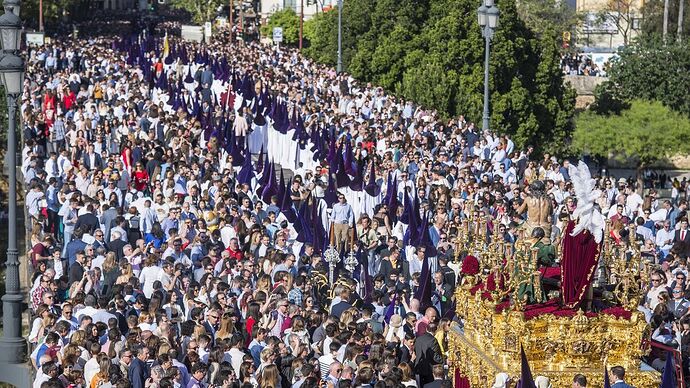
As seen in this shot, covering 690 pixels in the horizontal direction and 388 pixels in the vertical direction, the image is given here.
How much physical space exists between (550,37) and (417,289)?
3344 cm

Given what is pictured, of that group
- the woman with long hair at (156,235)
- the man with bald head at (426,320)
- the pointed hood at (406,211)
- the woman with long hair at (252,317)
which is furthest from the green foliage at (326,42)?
the man with bald head at (426,320)

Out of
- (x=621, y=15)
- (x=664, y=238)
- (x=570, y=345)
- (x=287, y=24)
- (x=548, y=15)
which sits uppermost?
(x=570, y=345)

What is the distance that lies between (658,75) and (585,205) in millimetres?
44959

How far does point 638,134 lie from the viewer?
176ft

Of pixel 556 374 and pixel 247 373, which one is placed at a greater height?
pixel 556 374

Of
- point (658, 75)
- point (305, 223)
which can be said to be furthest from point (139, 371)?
point (658, 75)

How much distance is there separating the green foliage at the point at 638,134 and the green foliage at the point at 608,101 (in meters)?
3.75

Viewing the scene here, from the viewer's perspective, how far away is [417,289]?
1875cm

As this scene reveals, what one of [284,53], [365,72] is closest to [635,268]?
[365,72]

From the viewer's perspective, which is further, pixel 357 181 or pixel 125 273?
pixel 357 181

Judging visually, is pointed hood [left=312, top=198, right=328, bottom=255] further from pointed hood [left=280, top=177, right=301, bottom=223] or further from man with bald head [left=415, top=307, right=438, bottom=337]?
man with bald head [left=415, top=307, right=438, bottom=337]

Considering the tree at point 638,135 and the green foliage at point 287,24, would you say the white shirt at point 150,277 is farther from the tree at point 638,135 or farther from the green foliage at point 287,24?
the green foliage at point 287,24

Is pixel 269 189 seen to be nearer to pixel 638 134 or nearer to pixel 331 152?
pixel 331 152

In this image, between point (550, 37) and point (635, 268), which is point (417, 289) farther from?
point (550, 37)
